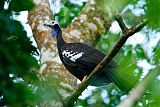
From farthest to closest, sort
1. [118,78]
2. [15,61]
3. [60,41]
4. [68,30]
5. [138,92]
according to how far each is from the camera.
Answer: [60,41] → [68,30] → [118,78] → [15,61] → [138,92]

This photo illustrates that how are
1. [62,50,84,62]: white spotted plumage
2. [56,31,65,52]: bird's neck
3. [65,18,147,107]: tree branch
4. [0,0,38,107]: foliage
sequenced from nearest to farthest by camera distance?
1. [0,0,38,107]: foliage
2. [65,18,147,107]: tree branch
3. [62,50,84,62]: white spotted plumage
4. [56,31,65,52]: bird's neck

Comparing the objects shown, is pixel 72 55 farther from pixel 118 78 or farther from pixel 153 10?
pixel 153 10

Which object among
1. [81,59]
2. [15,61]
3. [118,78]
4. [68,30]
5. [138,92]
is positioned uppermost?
[68,30]

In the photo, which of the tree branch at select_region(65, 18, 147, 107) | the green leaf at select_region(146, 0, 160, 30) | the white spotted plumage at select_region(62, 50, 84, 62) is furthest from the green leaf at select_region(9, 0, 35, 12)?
the white spotted plumage at select_region(62, 50, 84, 62)

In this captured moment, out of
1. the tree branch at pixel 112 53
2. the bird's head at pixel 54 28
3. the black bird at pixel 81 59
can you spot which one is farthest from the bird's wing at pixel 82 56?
the tree branch at pixel 112 53

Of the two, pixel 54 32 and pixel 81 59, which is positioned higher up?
pixel 54 32

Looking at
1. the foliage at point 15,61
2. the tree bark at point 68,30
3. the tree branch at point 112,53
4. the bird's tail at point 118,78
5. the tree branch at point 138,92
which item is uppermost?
the tree bark at point 68,30

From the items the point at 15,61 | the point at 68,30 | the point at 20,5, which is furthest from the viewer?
the point at 68,30

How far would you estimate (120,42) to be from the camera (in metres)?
2.42

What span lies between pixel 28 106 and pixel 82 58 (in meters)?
2.90

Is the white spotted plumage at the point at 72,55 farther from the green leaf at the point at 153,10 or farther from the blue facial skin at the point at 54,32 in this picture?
the green leaf at the point at 153,10

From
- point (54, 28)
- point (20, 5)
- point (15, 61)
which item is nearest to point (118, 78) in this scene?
point (54, 28)

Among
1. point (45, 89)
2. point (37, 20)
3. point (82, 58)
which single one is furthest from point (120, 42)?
point (37, 20)

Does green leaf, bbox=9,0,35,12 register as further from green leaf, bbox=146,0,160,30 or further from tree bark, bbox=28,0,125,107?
tree bark, bbox=28,0,125,107
